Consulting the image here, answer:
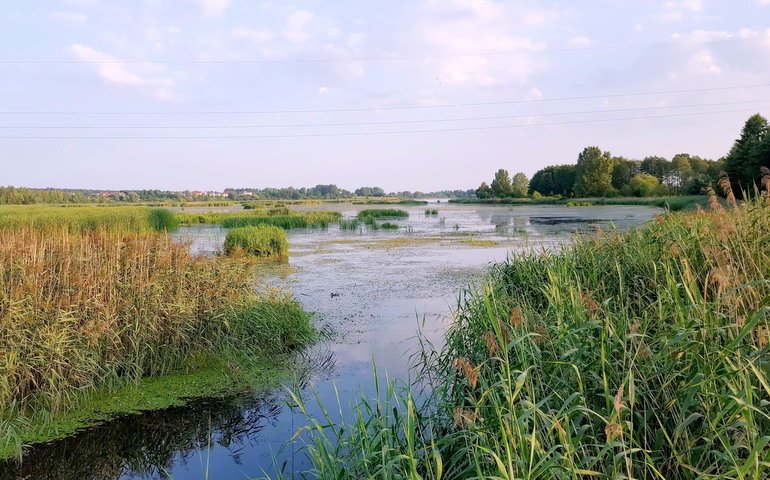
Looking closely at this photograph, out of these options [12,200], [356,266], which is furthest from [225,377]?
[12,200]

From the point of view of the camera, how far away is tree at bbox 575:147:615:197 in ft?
241

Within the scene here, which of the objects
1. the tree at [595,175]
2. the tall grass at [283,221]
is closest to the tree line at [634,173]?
the tree at [595,175]

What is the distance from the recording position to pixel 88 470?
476cm

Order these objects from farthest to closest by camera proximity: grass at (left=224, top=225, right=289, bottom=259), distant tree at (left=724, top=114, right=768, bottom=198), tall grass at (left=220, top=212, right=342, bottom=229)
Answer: tall grass at (left=220, top=212, right=342, bottom=229) < distant tree at (left=724, top=114, right=768, bottom=198) < grass at (left=224, top=225, right=289, bottom=259)

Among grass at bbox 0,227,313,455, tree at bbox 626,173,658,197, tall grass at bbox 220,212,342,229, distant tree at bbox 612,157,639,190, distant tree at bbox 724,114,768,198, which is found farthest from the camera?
distant tree at bbox 612,157,639,190

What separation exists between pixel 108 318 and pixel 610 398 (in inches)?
227

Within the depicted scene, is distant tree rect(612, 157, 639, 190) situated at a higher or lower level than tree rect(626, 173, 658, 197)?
higher

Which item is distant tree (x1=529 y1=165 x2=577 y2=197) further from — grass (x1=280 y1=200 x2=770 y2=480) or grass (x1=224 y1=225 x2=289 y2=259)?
grass (x1=280 y1=200 x2=770 y2=480)

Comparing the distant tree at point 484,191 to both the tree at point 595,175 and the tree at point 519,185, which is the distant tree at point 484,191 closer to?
the tree at point 519,185

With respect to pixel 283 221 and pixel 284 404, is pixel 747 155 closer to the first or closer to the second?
pixel 283 221

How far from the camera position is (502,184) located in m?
104

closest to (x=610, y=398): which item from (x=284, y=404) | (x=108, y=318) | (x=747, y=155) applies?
(x=284, y=404)

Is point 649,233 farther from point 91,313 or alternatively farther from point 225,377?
point 91,313

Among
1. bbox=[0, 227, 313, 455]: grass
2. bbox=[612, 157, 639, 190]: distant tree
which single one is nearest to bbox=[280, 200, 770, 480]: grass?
bbox=[0, 227, 313, 455]: grass
